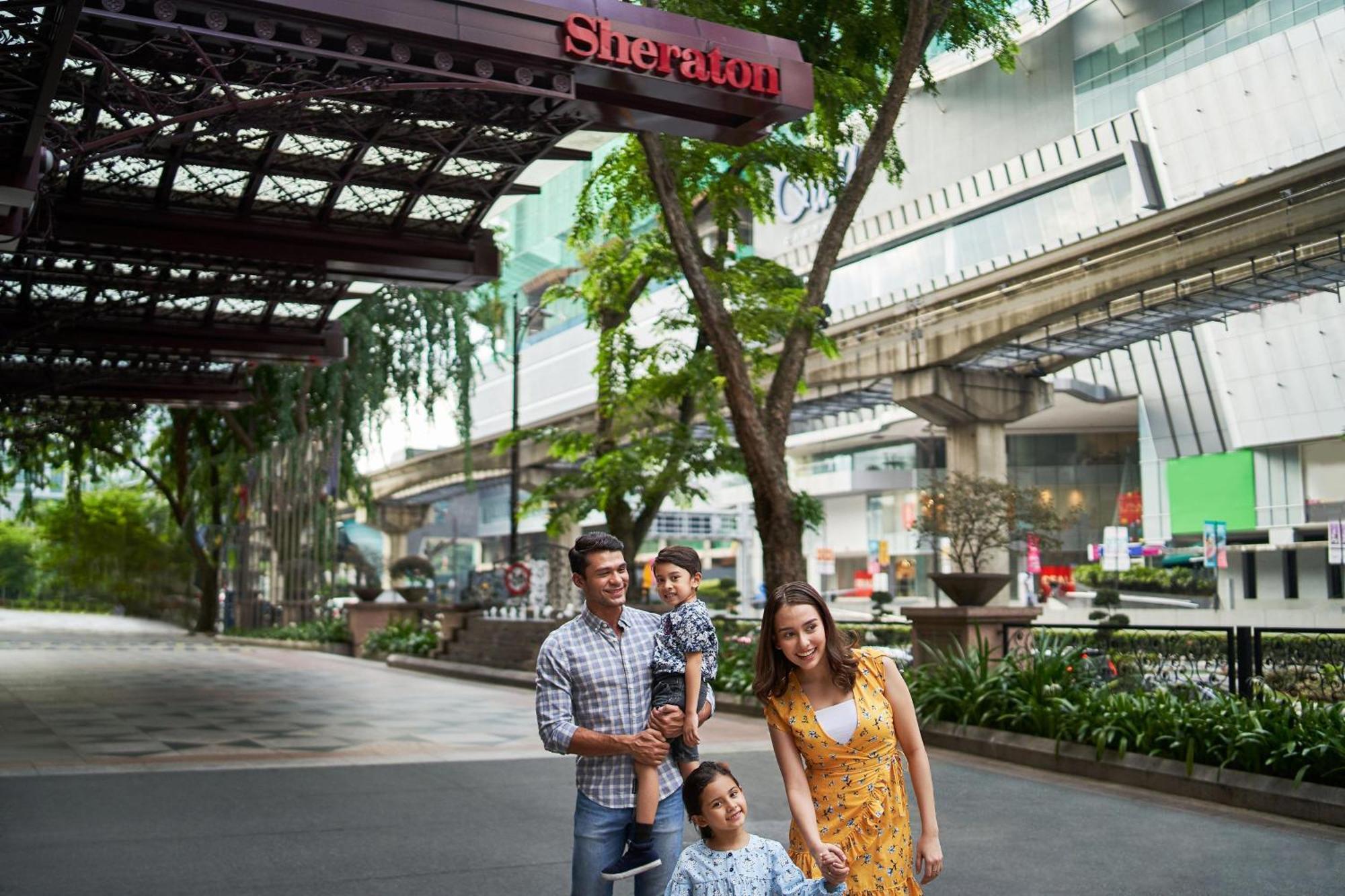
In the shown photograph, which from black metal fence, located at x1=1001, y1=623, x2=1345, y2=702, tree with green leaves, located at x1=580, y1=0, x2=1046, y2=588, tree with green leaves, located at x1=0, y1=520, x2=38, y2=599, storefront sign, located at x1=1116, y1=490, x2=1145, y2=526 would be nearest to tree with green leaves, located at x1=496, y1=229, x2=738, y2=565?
tree with green leaves, located at x1=580, y1=0, x2=1046, y2=588

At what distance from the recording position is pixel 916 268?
75438 millimetres

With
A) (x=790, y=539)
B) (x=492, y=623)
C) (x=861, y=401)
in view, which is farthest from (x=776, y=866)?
(x=861, y=401)

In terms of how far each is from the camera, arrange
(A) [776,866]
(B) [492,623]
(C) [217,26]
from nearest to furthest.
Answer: (A) [776,866] → (C) [217,26] → (B) [492,623]

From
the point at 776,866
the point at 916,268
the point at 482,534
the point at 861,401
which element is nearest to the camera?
the point at 776,866

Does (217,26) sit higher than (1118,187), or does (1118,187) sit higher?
(1118,187)

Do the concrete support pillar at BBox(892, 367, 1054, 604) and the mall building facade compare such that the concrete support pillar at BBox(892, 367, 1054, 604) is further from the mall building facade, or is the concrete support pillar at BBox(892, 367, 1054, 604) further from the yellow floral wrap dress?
the yellow floral wrap dress

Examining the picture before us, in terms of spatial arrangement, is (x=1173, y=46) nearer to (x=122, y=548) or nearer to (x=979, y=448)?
(x=979, y=448)

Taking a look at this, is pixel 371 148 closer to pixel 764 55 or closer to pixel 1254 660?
pixel 764 55

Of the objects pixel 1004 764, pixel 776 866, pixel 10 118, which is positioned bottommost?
pixel 1004 764

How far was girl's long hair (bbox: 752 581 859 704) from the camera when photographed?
4.38m

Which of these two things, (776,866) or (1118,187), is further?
(1118,187)

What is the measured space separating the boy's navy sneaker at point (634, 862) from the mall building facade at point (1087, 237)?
34.0 m

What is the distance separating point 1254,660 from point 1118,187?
5690cm

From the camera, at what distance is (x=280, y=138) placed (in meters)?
14.5
